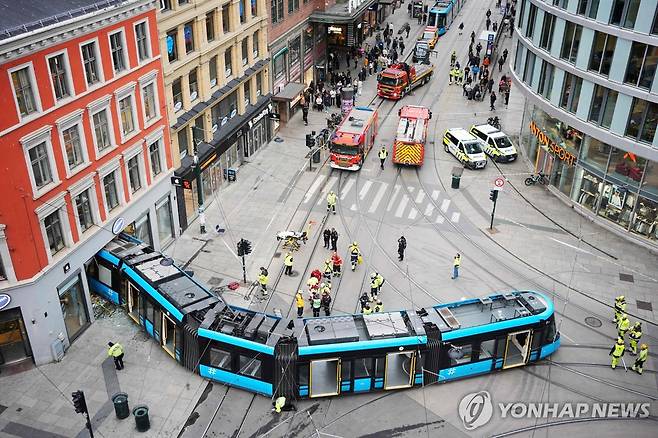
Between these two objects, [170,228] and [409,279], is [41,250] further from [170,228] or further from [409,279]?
[409,279]

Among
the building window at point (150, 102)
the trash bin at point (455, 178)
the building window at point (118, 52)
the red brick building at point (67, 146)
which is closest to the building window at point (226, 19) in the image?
the red brick building at point (67, 146)

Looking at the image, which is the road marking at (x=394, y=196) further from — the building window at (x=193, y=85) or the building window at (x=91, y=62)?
the building window at (x=91, y=62)

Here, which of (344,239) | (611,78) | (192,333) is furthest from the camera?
(344,239)

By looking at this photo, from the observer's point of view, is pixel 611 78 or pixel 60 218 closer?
pixel 60 218

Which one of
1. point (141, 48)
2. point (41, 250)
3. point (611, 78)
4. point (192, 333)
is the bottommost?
point (192, 333)

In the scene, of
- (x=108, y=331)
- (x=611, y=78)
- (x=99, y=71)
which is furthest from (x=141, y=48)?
(x=611, y=78)

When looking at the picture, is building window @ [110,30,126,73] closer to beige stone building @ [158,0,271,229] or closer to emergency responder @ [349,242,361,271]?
beige stone building @ [158,0,271,229]

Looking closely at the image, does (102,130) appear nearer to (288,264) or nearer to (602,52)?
(288,264)
